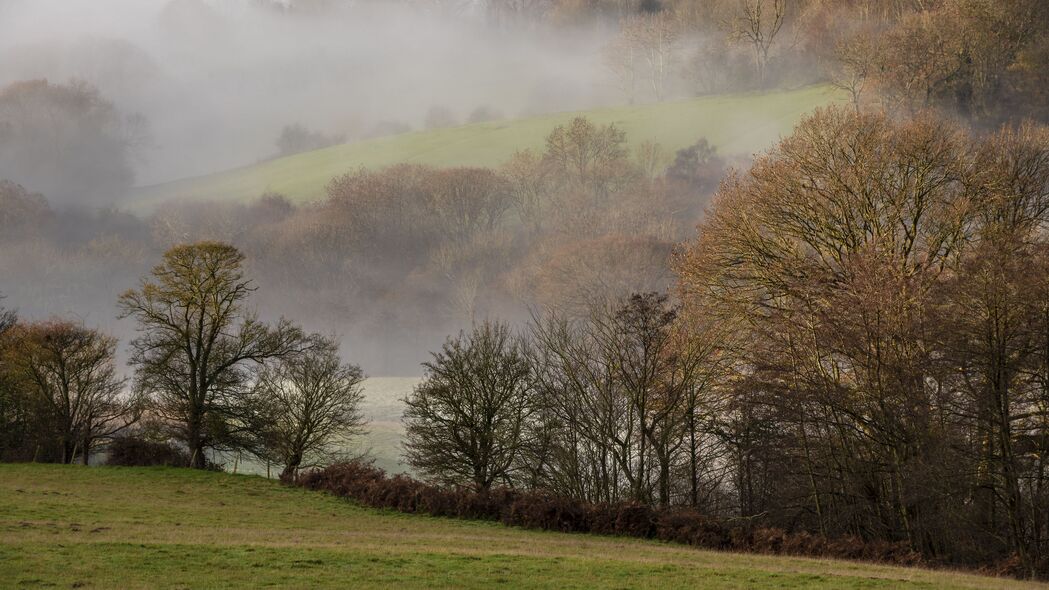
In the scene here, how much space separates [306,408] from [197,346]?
7.41 metres

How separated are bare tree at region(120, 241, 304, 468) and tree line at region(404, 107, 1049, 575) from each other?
1257cm

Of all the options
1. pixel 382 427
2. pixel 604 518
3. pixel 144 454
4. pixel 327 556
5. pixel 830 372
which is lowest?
pixel 327 556

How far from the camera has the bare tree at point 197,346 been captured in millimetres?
48594

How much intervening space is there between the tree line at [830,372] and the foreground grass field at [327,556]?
26.9 ft

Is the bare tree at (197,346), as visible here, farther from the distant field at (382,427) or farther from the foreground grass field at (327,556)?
the foreground grass field at (327,556)

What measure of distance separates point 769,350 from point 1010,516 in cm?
1195

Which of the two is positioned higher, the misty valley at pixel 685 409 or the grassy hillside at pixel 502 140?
the grassy hillside at pixel 502 140

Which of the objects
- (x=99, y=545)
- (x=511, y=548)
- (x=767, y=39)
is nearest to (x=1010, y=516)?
(x=511, y=548)

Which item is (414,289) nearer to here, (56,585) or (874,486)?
(874,486)

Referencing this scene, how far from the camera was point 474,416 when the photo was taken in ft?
144

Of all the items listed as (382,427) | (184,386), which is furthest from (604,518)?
(382,427)

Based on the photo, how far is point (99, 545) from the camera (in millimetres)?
21625

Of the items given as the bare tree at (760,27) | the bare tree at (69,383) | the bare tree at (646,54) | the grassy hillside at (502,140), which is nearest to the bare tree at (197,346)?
the bare tree at (69,383)

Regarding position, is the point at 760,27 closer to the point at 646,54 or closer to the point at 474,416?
the point at 646,54
